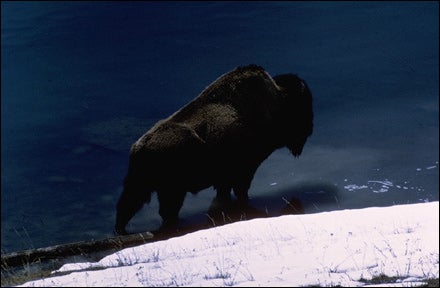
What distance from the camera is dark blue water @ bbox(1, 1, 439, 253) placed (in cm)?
1407

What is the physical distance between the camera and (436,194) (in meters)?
13.3

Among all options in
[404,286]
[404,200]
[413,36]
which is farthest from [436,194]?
[413,36]

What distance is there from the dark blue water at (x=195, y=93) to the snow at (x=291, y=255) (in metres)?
2.31

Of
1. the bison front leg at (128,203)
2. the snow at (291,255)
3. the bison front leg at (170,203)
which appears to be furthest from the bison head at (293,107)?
the bison front leg at (128,203)

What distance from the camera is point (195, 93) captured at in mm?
21156

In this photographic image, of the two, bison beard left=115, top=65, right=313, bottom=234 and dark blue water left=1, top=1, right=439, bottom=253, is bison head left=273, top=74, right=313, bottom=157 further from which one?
dark blue water left=1, top=1, right=439, bottom=253

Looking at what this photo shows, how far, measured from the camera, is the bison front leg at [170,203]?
1119 cm

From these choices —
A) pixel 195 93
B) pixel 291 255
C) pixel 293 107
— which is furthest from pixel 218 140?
pixel 195 93

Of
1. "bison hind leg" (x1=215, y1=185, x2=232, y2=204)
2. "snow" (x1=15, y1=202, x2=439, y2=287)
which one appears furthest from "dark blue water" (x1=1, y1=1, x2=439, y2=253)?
"snow" (x1=15, y1=202, x2=439, y2=287)

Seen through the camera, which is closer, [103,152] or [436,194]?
[436,194]

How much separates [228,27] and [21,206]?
16652 millimetres

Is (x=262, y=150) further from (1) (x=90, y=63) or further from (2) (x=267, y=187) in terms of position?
(1) (x=90, y=63)

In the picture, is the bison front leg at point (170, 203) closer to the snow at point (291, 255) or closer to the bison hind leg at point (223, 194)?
the snow at point (291, 255)

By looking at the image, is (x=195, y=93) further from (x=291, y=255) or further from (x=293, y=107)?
(x=291, y=255)
